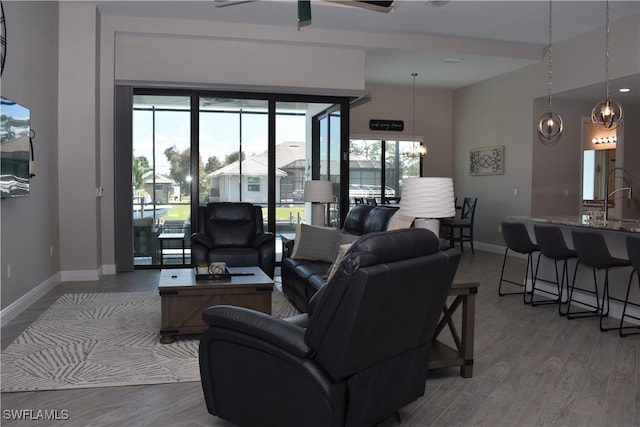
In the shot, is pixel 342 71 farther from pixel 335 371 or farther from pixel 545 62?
pixel 335 371

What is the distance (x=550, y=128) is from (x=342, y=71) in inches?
116

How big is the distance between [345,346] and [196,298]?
208 centimetres

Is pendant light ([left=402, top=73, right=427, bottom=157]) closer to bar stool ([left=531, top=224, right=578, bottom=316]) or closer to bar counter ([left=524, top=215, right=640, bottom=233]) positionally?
bar counter ([left=524, top=215, right=640, bottom=233])

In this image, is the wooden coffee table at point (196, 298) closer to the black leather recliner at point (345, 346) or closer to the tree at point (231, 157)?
the black leather recliner at point (345, 346)

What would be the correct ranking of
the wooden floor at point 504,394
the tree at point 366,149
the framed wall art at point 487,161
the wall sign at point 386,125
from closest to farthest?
the wooden floor at point 504,394 → the framed wall art at point 487,161 → the wall sign at point 386,125 → the tree at point 366,149

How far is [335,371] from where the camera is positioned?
1.97 m

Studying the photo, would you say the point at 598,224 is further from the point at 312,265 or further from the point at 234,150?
the point at 234,150

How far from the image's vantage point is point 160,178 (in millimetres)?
7023

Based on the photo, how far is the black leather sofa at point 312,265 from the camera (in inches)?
167

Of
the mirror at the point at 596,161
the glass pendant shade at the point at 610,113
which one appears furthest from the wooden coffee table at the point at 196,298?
the mirror at the point at 596,161

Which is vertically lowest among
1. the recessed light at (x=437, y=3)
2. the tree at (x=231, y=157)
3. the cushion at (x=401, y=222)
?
the cushion at (x=401, y=222)

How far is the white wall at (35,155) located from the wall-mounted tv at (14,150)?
170mm

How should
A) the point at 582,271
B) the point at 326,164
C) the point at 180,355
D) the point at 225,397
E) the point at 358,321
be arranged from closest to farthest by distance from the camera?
the point at 358,321
the point at 225,397
the point at 180,355
the point at 582,271
the point at 326,164

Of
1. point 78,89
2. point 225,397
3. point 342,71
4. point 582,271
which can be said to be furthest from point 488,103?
point 225,397
